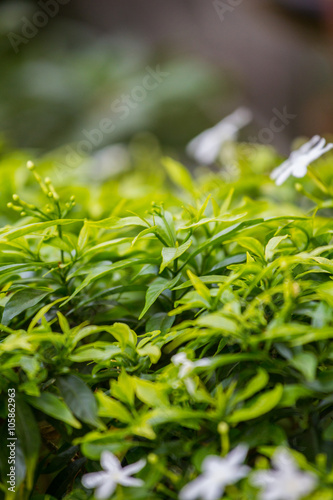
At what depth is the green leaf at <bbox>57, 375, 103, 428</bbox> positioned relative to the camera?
59cm

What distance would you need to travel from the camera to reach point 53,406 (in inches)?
23.2

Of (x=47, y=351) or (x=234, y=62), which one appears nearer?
(x=47, y=351)

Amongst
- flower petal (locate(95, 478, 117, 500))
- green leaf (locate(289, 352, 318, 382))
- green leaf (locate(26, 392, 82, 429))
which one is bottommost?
flower petal (locate(95, 478, 117, 500))

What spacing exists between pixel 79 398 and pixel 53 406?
0.10 feet

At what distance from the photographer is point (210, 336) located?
2.06 feet

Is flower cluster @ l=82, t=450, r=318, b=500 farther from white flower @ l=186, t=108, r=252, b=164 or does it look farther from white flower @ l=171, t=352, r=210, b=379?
white flower @ l=186, t=108, r=252, b=164

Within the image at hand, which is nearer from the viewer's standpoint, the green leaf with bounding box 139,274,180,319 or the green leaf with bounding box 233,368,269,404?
the green leaf with bounding box 233,368,269,404

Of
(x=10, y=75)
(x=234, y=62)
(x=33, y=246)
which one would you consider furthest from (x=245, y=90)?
(x=33, y=246)

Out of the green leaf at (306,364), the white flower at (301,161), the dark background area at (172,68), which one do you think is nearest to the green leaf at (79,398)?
the green leaf at (306,364)

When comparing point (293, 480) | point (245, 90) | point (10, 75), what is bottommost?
point (245, 90)

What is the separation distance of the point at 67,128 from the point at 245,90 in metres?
1.41

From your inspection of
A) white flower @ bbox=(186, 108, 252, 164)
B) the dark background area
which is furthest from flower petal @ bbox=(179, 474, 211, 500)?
the dark background area

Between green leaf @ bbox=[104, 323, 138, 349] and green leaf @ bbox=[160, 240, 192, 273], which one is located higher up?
green leaf @ bbox=[160, 240, 192, 273]

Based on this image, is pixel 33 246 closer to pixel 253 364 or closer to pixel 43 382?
pixel 43 382
